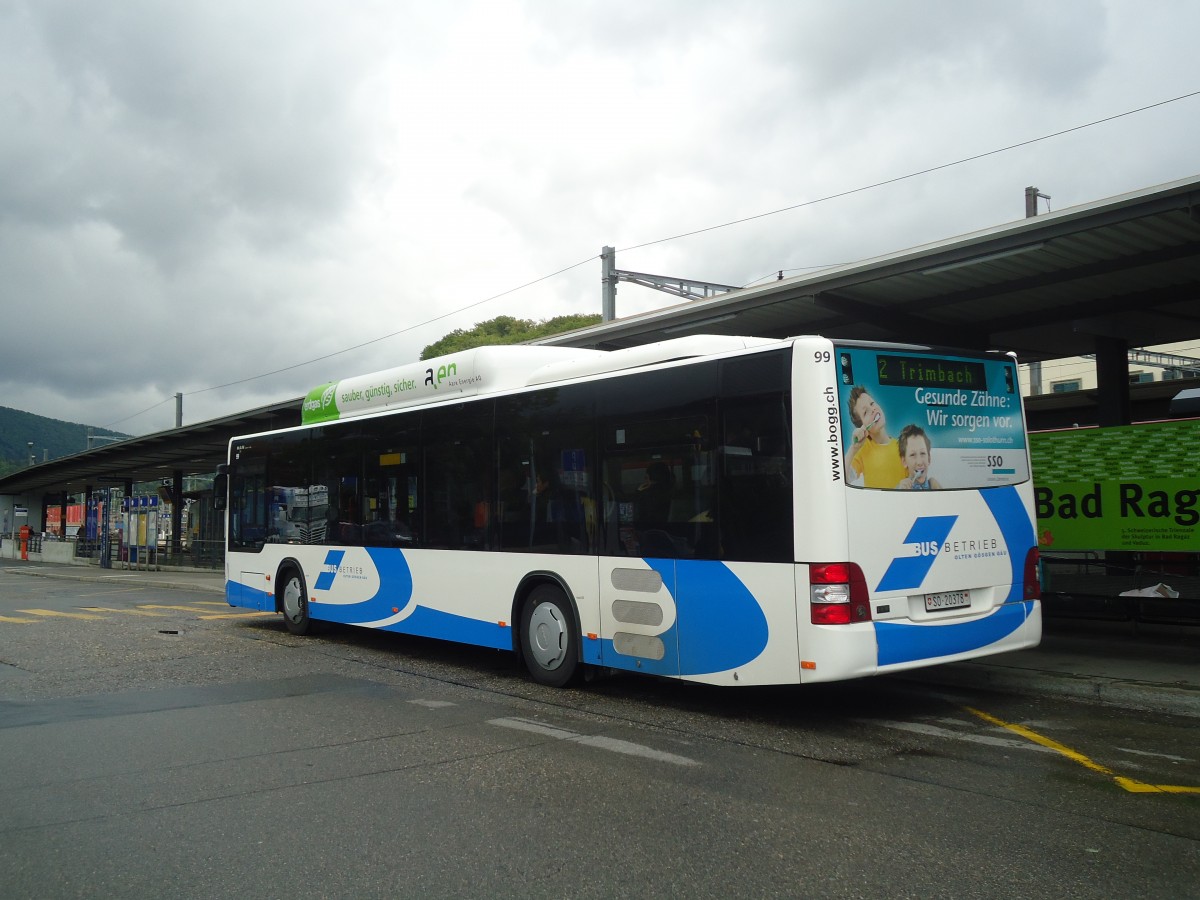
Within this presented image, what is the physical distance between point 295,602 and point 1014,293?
1033 cm

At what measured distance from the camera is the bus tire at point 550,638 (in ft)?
29.7

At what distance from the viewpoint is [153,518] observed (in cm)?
3706

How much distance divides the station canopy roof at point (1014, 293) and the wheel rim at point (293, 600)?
5219 mm

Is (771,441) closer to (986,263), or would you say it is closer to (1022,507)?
(1022,507)

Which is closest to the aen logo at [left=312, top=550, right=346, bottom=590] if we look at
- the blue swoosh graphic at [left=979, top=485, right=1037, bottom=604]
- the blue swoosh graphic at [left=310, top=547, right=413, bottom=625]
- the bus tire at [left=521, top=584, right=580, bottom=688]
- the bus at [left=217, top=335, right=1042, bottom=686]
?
the blue swoosh graphic at [left=310, top=547, right=413, bottom=625]

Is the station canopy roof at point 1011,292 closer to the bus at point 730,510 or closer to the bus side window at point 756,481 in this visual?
the bus at point 730,510

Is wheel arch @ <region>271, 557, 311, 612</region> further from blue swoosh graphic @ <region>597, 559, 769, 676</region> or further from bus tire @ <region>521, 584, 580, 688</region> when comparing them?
blue swoosh graphic @ <region>597, 559, 769, 676</region>

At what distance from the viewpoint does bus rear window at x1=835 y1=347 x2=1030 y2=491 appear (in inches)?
283

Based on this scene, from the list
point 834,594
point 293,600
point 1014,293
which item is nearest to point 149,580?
point 293,600

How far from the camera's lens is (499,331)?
2357 inches

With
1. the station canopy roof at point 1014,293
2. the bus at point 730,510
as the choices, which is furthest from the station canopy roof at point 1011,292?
the bus at point 730,510

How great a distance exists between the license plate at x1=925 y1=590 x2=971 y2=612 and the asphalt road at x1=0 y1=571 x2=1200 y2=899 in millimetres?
896

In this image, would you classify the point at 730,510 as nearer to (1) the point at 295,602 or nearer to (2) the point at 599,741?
(2) the point at 599,741

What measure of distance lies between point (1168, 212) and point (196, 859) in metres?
9.26
